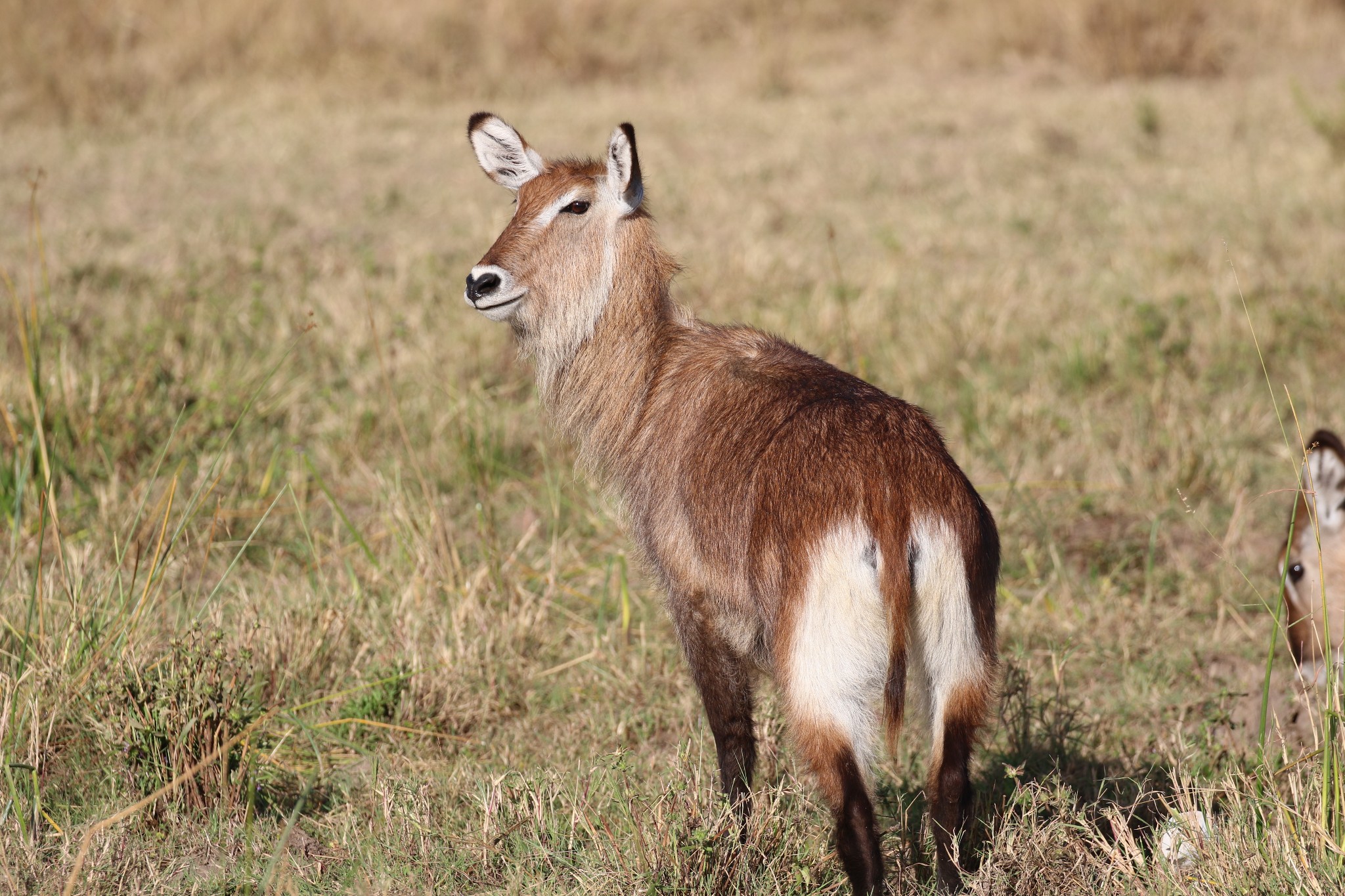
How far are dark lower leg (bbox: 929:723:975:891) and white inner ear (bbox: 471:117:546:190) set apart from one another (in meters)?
1.70

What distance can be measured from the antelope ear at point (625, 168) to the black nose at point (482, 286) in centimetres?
35

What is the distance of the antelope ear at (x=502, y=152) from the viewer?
323cm

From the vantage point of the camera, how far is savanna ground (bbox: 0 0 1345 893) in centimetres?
261

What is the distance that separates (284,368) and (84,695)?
2.47 metres

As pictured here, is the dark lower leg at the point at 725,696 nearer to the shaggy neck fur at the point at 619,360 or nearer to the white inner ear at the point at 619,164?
the shaggy neck fur at the point at 619,360

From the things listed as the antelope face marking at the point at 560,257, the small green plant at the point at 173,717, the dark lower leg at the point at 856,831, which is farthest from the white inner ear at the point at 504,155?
the dark lower leg at the point at 856,831

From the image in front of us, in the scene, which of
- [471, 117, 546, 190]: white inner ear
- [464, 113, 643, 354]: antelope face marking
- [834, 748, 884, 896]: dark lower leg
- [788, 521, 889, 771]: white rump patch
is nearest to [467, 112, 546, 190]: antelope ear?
[471, 117, 546, 190]: white inner ear

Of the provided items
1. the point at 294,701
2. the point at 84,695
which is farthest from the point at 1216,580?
the point at 84,695

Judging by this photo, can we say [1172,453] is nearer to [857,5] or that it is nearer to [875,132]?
[875,132]

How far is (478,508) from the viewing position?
3746 mm

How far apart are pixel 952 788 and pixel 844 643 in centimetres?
35

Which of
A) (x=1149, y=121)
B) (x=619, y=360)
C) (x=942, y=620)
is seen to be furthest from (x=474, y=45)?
(x=942, y=620)

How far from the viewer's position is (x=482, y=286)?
9.51 ft

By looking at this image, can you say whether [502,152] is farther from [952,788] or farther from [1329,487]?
[1329,487]
